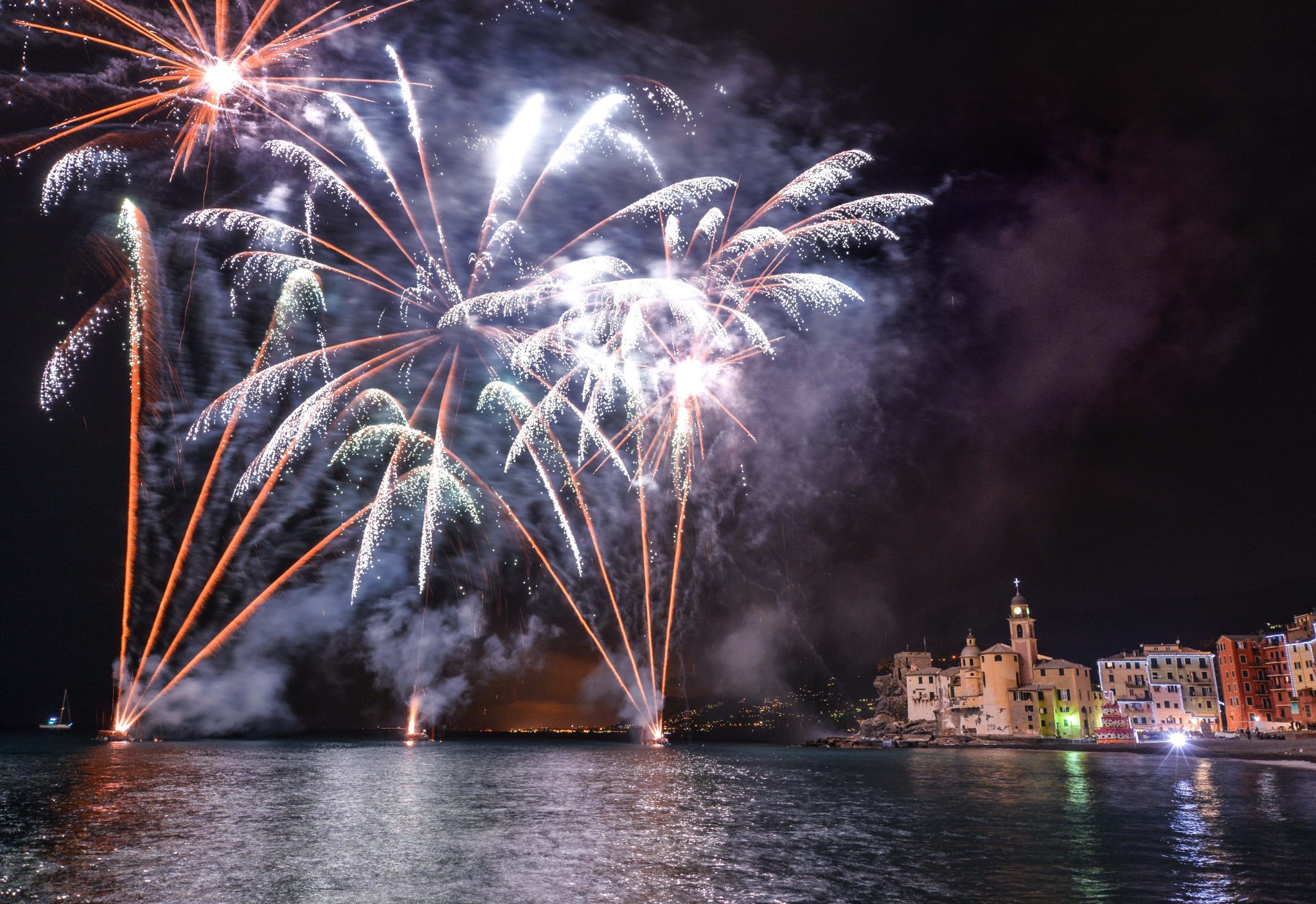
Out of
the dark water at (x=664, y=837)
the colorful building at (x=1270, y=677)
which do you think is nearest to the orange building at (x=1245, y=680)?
the colorful building at (x=1270, y=677)

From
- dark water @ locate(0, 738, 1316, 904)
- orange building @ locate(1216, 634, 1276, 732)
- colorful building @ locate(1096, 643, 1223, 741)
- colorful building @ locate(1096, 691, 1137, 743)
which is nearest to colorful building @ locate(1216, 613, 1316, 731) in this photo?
orange building @ locate(1216, 634, 1276, 732)

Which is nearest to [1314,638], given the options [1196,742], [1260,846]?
[1196,742]

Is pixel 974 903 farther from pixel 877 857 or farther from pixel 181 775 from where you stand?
pixel 181 775

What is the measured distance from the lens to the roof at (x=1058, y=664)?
115m

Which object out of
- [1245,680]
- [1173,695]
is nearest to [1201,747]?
[1173,695]

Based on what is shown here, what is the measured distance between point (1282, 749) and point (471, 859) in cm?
8269

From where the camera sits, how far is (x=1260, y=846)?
2853cm

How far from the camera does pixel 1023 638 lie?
122438 millimetres

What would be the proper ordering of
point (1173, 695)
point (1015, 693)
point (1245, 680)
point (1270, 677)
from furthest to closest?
1. point (1015, 693)
2. point (1173, 695)
3. point (1245, 680)
4. point (1270, 677)

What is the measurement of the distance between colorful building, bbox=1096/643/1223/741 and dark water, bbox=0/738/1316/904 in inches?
1993

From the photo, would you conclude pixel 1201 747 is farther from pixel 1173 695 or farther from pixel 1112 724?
pixel 1173 695

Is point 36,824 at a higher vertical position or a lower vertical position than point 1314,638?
lower

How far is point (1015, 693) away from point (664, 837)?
99.9m

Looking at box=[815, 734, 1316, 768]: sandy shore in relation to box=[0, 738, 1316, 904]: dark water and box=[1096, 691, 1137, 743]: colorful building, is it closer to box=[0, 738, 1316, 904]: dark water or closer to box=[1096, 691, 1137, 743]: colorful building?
box=[1096, 691, 1137, 743]: colorful building
